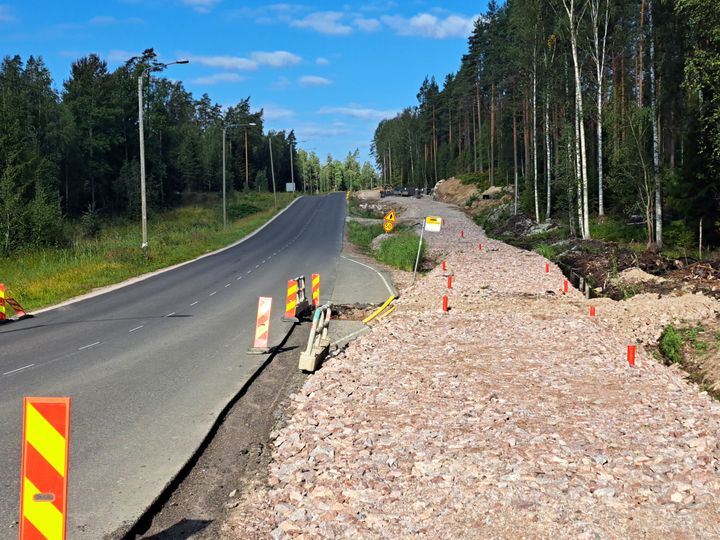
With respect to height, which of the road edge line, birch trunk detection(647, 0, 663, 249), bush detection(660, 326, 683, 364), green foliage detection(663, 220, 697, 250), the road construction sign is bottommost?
bush detection(660, 326, 683, 364)

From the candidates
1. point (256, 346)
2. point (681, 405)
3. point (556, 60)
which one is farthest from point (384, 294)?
point (556, 60)

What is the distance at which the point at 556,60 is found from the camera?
43.0 metres

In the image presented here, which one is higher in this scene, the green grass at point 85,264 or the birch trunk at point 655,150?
the birch trunk at point 655,150

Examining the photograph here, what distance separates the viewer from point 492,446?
745 centimetres

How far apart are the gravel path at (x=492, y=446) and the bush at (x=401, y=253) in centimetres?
1520

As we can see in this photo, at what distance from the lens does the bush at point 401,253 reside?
97.6ft

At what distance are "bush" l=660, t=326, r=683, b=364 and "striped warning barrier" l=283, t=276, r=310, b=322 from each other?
927cm

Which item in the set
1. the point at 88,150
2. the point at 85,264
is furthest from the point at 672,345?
the point at 88,150

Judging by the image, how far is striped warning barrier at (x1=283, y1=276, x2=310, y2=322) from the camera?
16953mm

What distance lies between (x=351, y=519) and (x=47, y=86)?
83324 millimetres

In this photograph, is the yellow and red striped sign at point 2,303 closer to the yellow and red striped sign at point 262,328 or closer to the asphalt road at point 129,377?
the asphalt road at point 129,377

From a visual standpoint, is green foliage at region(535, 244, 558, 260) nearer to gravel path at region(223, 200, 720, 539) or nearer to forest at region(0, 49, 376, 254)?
gravel path at region(223, 200, 720, 539)

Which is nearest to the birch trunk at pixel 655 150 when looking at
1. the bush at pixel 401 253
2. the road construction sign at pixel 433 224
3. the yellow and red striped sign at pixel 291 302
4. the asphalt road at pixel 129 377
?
the bush at pixel 401 253

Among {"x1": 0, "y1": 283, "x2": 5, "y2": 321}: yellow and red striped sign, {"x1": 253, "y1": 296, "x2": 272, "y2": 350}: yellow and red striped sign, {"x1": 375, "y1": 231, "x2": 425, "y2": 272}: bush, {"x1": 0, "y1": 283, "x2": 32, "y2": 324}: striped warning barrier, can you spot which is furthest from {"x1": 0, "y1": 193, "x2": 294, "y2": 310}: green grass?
{"x1": 375, "y1": 231, "x2": 425, "y2": 272}: bush
